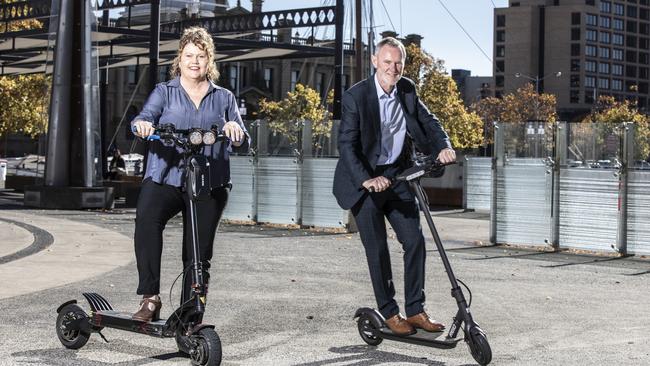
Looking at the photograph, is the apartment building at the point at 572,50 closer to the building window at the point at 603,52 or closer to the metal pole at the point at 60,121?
the building window at the point at 603,52

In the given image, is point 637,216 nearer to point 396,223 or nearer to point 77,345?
point 396,223

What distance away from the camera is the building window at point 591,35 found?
183 m

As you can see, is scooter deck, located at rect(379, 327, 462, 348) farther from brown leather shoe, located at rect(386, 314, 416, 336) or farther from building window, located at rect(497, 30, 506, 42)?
building window, located at rect(497, 30, 506, 42)

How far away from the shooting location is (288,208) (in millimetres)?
21031

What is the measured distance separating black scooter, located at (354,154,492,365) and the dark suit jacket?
0.52 ft

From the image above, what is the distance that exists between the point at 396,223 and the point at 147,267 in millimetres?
1498

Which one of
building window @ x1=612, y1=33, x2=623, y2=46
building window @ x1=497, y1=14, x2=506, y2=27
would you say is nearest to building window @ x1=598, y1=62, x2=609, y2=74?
building window @ x1=612, y1=33, x2=623, y2=46

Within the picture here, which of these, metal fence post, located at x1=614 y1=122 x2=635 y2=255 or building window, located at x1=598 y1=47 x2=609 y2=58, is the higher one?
building window, located at x1=598 y1=47 x2=609 y2=58

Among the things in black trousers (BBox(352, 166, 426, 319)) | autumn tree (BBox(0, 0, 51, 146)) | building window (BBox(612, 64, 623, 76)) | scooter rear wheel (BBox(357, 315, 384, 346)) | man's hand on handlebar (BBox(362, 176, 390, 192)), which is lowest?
scooter rear wheel (BBox(357, 315, 384, 346))

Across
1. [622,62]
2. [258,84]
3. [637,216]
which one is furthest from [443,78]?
[622,62]

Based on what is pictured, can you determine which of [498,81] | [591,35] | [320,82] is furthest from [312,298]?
[591,35]

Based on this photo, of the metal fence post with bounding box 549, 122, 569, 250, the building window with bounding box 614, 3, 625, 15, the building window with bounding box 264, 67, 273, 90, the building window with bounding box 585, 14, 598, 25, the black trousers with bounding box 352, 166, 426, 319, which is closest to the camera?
the black trousers with bounding box 352, 166, 426, 319

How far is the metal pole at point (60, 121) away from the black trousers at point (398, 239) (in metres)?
18.5

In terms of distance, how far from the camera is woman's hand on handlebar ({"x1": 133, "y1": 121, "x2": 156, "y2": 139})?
6.34m
